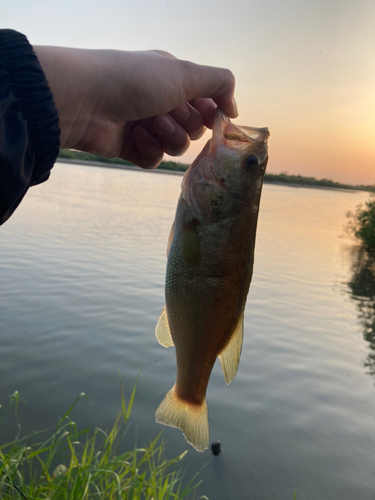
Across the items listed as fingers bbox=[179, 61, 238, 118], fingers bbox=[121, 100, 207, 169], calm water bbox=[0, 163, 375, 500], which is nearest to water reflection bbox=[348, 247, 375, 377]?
calm water bbox=[0, 163, 375, 500]

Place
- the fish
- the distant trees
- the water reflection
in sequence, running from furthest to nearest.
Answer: the distant trees < the water reflection < the fish

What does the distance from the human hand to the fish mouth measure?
37cm

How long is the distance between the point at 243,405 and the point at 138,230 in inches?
520

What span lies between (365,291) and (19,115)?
14.3 metres

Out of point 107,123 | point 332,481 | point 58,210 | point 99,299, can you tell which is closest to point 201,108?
point 107,123

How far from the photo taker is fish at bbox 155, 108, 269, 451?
7.02 feet

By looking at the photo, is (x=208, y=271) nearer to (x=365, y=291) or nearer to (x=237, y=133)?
(x=237, y=133)

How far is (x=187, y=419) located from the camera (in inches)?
88.3

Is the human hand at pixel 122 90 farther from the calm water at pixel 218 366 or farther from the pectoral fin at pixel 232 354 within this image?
the calm water at pixel 218 366

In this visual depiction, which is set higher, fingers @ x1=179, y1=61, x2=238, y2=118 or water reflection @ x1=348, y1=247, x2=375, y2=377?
fingers @ x1=179, y1=61, x2=238, y2=118

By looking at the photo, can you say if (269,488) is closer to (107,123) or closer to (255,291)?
(107,123)

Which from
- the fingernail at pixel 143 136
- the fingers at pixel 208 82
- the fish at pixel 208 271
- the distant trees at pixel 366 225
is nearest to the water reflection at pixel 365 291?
the distant trees at pixel 366 225

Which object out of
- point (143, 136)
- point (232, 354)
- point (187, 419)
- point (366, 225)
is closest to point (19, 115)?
point (143, 136)

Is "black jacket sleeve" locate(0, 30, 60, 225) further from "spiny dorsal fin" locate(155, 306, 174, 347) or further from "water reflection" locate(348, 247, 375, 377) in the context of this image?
"water reflection" locate(348, 247, 375, 377)
